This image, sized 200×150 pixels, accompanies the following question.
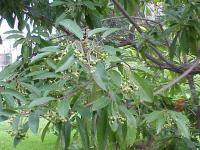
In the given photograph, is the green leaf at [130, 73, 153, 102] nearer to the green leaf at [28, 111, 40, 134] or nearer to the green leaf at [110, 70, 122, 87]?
the green leaf at [110, 70, 122, 87]

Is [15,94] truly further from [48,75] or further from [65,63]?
[65,63]

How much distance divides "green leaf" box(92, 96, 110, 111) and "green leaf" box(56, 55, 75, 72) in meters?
0.14

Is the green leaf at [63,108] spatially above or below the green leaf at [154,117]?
above

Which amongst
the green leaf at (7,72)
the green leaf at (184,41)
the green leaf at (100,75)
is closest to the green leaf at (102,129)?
the green leaf at (100,75)

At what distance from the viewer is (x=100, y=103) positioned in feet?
3.16

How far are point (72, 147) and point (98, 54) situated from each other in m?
0.78

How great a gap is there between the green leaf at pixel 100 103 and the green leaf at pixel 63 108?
0.06m

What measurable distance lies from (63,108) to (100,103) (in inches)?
3.5

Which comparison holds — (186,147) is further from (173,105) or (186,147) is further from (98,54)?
(98,54)

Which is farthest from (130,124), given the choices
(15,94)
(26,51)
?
(26,51)

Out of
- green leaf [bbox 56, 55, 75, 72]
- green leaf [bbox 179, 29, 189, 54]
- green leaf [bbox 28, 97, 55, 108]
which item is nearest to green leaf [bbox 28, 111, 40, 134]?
green leaf [bbox 28, 97, 55, 108]

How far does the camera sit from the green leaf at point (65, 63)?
87 centimetres

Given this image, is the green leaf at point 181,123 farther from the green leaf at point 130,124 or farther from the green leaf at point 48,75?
the green leaf at point 48,75

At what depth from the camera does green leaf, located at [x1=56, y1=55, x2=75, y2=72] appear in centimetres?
87
